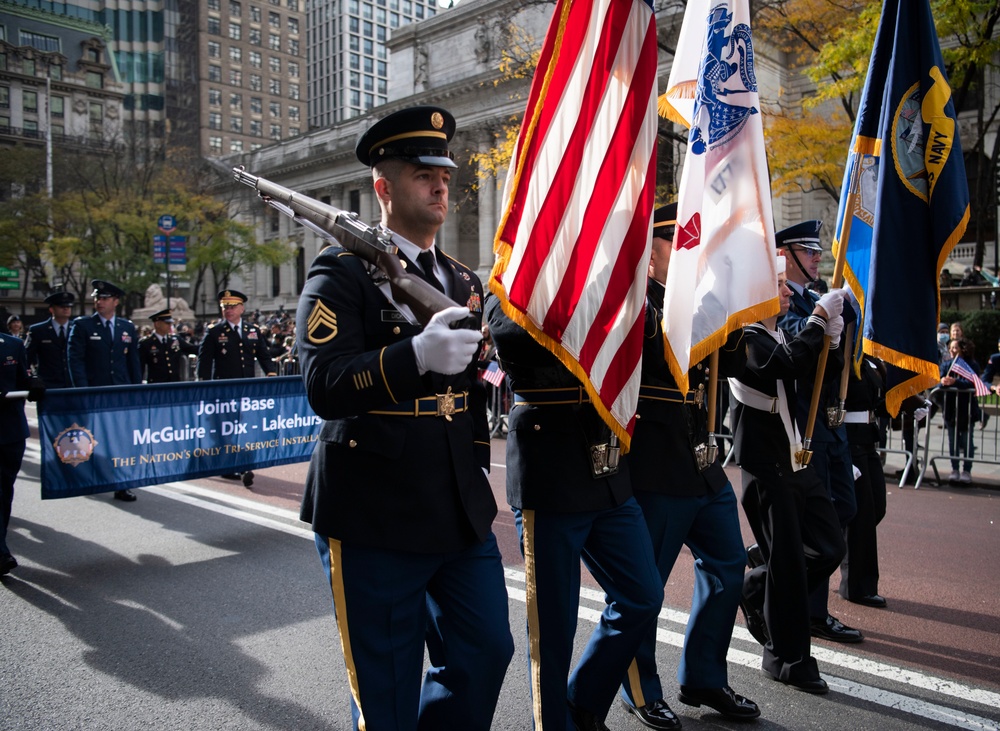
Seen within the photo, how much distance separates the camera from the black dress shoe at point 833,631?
4.84 metres

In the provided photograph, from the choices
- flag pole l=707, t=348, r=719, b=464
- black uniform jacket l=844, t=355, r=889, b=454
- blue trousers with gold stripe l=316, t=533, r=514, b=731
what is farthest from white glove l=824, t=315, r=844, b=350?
blue trousers with gold stripe l=316, t=533, r=514, b=731

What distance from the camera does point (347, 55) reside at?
130500 mm

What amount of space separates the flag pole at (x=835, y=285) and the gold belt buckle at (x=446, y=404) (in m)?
2.19

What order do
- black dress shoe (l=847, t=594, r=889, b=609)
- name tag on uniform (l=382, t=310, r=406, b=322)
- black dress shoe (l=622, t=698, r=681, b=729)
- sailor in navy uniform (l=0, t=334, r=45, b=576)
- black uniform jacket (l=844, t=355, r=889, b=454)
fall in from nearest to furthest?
name tag on uniform (l=382, t=310, r=406, b=322), black dress shoe (l=622, t=698, r=681, b=729), black dress shoe (l=847, t=594, r=889, b=609), black uniform jacket (l=844, t=355, r=889, b=454), sailor in navy uniform (l=0, t=334, r=45, b=576)

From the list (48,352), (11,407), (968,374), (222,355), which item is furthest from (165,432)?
(968,374)

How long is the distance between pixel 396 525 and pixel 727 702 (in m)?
2.01

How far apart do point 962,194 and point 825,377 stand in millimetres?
1226

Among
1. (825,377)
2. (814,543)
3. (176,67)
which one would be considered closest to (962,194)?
(825,377)

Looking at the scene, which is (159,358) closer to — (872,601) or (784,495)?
(872,601)

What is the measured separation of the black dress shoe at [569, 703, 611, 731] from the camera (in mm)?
3479

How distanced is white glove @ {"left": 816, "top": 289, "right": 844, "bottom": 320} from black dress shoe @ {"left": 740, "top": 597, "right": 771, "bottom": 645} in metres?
1.58

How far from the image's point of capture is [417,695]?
108 inches

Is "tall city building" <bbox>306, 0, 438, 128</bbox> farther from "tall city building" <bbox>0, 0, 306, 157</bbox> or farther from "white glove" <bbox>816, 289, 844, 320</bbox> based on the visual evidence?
"white glove" <bbox>816, 289, 844, 320</bbox>

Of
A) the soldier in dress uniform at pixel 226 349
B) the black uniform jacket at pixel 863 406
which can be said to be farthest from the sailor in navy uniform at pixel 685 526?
the soldier in dress uniform at pixel 226 349
